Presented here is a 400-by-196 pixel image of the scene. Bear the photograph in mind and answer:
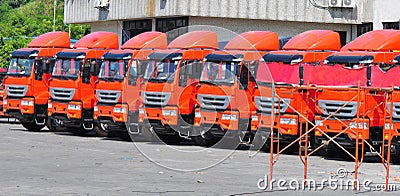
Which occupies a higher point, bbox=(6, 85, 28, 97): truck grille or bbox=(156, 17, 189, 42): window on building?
bbox=(156, 17, 189, 42): window on building

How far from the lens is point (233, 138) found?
2927 centimetres

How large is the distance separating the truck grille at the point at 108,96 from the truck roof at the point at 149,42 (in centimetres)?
189

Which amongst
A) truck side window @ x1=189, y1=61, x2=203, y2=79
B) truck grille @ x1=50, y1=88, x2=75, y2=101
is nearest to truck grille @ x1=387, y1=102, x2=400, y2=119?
truck side window @ x1=189, y1=61, x2=203, y2=79

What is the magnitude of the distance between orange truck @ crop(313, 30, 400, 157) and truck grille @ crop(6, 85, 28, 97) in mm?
12838

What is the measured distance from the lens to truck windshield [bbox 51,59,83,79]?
3306 cm

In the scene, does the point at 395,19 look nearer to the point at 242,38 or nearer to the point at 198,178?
the point at 242,38

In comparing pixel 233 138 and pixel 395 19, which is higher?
pixel 395 19

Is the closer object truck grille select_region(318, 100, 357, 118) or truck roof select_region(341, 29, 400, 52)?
truck grille select_region(318, 100, 357, 118)

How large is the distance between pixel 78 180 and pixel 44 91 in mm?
16769

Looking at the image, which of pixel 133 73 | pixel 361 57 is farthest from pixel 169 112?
pixel 361 57

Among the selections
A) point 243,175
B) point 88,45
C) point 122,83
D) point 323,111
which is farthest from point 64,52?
point 243,175

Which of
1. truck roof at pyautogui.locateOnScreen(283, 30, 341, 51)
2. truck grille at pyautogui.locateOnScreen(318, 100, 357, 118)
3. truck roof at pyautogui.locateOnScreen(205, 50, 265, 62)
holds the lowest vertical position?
truck grille at pyautogui.locateOnScreen(318, 100, 357, 118)

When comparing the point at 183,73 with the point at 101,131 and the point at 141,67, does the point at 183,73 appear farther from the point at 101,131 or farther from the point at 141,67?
the point at 101,131

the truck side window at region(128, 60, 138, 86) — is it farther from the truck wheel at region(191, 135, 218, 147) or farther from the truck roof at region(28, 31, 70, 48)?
the truck roof at region(28, 31, 70, 48)
